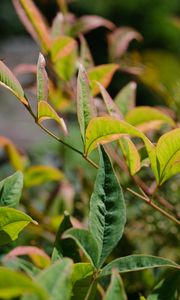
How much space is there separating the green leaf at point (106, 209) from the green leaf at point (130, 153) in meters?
0.08

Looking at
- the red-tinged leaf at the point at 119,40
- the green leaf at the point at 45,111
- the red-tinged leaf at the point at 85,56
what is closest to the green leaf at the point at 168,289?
the green leaf at the point at 45,111

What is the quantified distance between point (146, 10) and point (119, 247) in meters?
4.40

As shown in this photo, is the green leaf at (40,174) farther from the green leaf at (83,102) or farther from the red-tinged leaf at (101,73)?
the green leaf at (83,102)

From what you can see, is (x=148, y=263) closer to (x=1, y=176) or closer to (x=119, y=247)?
(x=119, y=247)

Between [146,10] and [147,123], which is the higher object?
[147,123]

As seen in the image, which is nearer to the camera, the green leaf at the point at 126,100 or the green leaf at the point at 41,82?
the green leaf at the point at 41,82

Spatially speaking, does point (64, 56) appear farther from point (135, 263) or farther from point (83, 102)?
point (135, 263)

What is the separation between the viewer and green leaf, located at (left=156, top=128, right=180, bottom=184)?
0.62 meters

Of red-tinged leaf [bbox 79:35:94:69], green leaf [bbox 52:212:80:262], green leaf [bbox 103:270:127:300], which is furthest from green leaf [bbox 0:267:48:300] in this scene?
red-tinged leaf [bbox 79:35:94:69]

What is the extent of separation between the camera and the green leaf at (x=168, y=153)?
62cm

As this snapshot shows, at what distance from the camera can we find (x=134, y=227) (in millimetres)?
1109

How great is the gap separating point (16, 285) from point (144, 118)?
490 mm

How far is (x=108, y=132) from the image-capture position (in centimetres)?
62

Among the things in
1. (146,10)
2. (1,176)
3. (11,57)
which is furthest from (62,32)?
(11,57)
